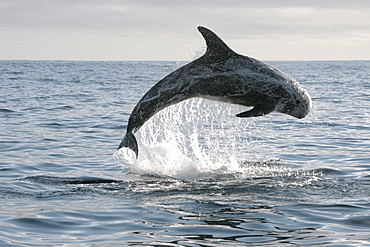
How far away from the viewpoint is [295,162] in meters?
15.1

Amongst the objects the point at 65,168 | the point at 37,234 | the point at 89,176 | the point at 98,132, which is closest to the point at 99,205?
the point at 37,234

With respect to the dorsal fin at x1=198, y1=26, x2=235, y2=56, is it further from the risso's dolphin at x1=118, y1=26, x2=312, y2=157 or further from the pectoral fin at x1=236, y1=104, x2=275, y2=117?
the pectoral fin at x1=236, y1=104, x2=275, y2=117

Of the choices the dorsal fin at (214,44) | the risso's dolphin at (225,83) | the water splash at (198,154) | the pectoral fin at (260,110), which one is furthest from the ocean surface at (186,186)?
the dorsal fin at (214,44)

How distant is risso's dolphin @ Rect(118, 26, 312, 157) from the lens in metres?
11.8

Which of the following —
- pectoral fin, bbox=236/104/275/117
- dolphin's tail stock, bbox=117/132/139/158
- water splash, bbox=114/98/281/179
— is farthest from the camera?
water splash, bbox=114/98/281/179

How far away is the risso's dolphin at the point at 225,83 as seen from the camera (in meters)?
11.8

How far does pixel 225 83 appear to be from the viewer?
11.8 metres

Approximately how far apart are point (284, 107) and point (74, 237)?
5.73 metres

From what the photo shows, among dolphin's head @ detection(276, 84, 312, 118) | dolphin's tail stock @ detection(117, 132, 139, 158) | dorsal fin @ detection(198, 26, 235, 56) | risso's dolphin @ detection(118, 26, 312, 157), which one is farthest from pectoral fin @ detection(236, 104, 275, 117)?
dolphin's tail stock @ detection(117, 132, 139, 158)

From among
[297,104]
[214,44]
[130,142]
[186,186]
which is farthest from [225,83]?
[130,142]

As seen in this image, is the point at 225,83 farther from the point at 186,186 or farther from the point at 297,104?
the point at 186,186

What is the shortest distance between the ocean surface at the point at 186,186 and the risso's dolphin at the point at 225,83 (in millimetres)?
636

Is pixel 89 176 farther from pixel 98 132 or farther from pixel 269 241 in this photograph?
pixel 98 132

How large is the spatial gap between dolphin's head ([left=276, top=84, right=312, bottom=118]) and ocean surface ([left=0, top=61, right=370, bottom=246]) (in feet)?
3.94
